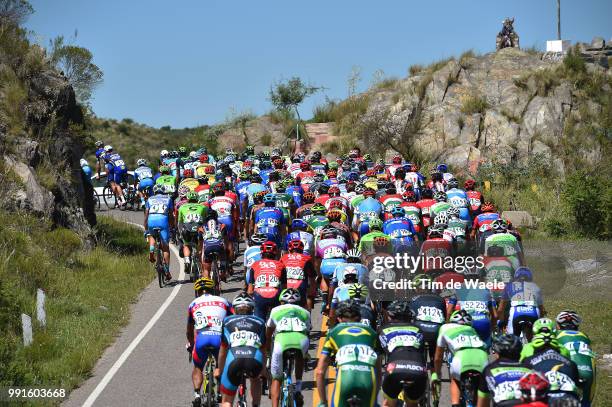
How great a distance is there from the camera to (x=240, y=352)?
12.2m

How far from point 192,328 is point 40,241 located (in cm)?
1235

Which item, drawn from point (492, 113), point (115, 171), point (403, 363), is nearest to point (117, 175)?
point (115, 171)

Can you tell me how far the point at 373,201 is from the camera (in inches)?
906

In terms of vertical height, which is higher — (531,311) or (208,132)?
(208,132)

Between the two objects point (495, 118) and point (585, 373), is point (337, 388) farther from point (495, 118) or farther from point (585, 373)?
point (495, 118)

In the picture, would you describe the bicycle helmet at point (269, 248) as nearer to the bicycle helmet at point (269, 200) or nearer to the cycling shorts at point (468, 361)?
the cycling shorts at point (468, 361)

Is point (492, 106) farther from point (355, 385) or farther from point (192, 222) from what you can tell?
point (355, 385)

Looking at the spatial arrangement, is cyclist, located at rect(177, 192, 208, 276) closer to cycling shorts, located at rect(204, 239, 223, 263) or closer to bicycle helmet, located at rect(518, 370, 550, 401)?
cycling shorts, located at rect(204, 239, 223, 263)

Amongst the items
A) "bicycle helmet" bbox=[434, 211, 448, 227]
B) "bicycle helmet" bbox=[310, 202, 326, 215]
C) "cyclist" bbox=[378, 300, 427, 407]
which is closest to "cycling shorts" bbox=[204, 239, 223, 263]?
"bicycle helmet" bbox=[310, 202, 326, 215]

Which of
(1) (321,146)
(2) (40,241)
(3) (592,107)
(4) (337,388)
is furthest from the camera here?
(1) (321,146)

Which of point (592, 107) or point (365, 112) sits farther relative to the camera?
point (365, 112)

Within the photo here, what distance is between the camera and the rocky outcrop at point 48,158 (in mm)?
26312

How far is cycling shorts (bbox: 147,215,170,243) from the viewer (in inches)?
892

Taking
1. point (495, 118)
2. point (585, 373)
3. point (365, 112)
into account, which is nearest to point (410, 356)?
point (585, 373)
